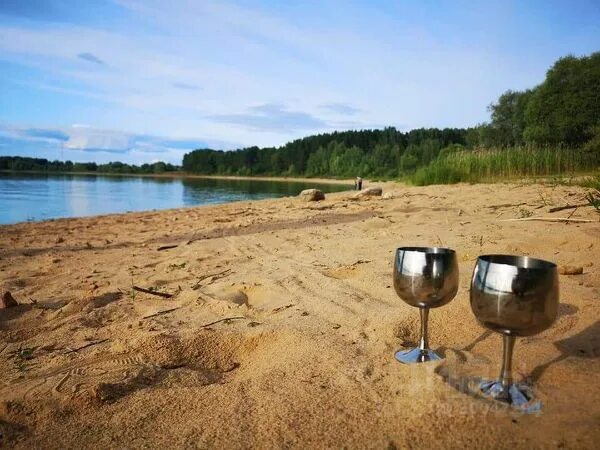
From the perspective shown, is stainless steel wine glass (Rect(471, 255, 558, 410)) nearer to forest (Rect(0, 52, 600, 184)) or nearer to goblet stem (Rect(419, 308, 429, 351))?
goblet stem (Rect(419, 308, 429, 351))

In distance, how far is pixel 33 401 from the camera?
198 cm

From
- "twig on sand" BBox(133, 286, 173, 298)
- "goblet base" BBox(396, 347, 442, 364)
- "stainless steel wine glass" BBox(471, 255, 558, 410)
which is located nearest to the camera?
"stainless steel wine glass" BBox(471, 255, 558, 410)

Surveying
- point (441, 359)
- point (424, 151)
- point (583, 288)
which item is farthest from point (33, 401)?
point (424, 151)

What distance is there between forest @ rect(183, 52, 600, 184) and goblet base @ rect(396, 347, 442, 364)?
527 inches

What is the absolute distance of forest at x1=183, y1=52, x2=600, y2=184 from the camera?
14.7 m

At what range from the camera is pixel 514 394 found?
1684 mm

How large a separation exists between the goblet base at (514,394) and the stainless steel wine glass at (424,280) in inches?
16.4

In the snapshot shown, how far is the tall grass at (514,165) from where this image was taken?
553 inches

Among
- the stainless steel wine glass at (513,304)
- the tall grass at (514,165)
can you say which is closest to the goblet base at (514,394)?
the stainless steel wine glass at (513,304)

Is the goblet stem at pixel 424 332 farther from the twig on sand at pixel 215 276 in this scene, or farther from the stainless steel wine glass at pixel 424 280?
the twig on sand at pixel 215 276

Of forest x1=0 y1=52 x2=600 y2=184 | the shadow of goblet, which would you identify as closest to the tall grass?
forest x1=0 y1=52 x2=600 y2=184

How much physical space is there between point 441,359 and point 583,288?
156 centimetres

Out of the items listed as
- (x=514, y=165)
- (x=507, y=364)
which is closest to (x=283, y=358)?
(x=507, y=364)

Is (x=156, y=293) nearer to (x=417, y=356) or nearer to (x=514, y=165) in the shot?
(x=417, y=356)
